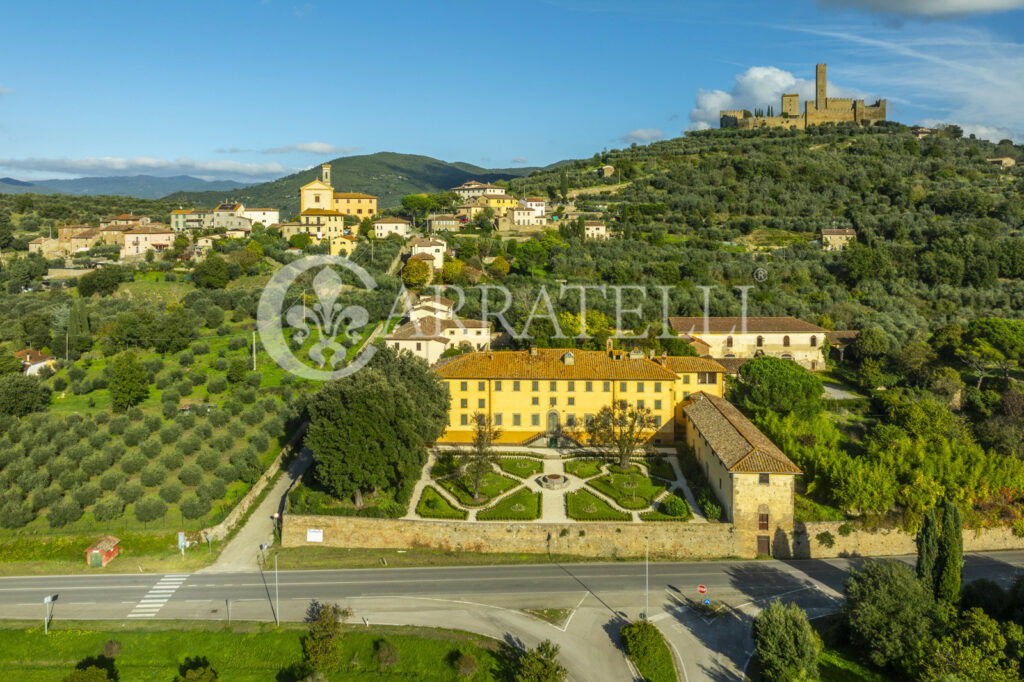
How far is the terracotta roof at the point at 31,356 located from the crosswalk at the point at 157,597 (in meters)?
32.6

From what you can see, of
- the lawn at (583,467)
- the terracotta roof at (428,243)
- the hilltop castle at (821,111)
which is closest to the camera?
the lawn at (583,467)

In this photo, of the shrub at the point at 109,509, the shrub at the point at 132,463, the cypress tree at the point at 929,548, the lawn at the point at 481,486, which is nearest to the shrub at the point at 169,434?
the shrub at the point at 132,463

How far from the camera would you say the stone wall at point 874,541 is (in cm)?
2784

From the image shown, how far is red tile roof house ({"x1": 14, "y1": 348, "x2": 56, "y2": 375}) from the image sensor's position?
49.0m

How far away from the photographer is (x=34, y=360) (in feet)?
164

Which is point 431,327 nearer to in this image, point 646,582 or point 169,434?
point 169,434

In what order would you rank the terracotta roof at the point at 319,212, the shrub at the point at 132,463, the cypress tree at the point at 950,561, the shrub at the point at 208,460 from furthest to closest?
the terracotta roof at the point at 319,212 < the shrub at the point at 208,460 < the shrub at the point at 132,463 < the cypress tree at the point at 950,561

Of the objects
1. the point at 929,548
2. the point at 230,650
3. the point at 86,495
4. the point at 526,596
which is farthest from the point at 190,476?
the point at 929,548

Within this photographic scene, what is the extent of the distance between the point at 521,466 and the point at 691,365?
12.9 meters

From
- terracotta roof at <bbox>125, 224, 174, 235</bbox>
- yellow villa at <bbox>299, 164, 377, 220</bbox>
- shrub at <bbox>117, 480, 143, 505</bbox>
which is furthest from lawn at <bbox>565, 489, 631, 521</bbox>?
terracotta roof at <bbox>125, 224, 174, 235</bbox>

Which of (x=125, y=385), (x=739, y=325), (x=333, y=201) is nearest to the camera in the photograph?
(x=125, y=385)

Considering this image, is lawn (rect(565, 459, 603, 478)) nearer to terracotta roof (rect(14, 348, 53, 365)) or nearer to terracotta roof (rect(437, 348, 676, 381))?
terracotta roof (rect(437, 348, 676, 381))

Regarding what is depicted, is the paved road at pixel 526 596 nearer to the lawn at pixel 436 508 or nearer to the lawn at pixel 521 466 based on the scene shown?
the lawn at pixel 436 508

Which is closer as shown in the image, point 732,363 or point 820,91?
point 732,363
